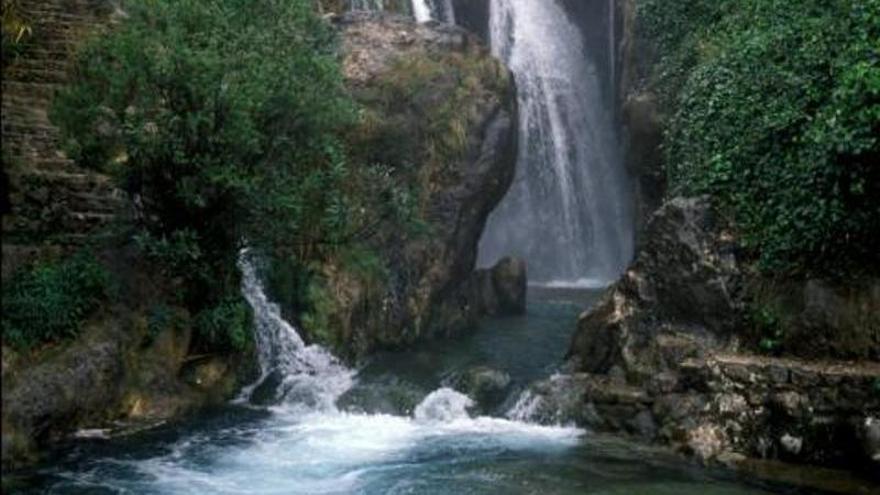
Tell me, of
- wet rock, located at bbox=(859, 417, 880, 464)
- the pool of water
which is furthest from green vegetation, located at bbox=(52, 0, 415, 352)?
wet rock, located at bbox=(859, 417, 880, 464)

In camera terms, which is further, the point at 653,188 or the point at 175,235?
the point at 653,188

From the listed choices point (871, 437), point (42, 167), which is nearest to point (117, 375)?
point (42, 167)

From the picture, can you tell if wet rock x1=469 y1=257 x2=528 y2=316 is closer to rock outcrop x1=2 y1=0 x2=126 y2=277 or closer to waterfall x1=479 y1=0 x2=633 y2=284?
waterfall x1=479 y1=0 x2=633 y2=284

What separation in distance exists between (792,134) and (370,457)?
24.7ft

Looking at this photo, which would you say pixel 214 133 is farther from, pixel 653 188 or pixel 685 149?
pixel 653 188

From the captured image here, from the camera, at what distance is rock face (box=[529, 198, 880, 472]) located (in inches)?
420

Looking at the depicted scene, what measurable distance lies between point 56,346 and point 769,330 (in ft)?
30.9

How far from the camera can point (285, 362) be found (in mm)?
15297

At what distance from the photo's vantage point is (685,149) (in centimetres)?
1516

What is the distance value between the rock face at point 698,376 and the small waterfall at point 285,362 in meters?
3.58

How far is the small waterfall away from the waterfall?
15280 mm

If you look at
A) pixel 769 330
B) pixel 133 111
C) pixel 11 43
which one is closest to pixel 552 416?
pixel 769 330

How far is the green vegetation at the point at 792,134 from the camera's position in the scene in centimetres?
1135

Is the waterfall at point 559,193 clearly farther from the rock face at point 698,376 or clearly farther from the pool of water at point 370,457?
the rock face at point 698,376
